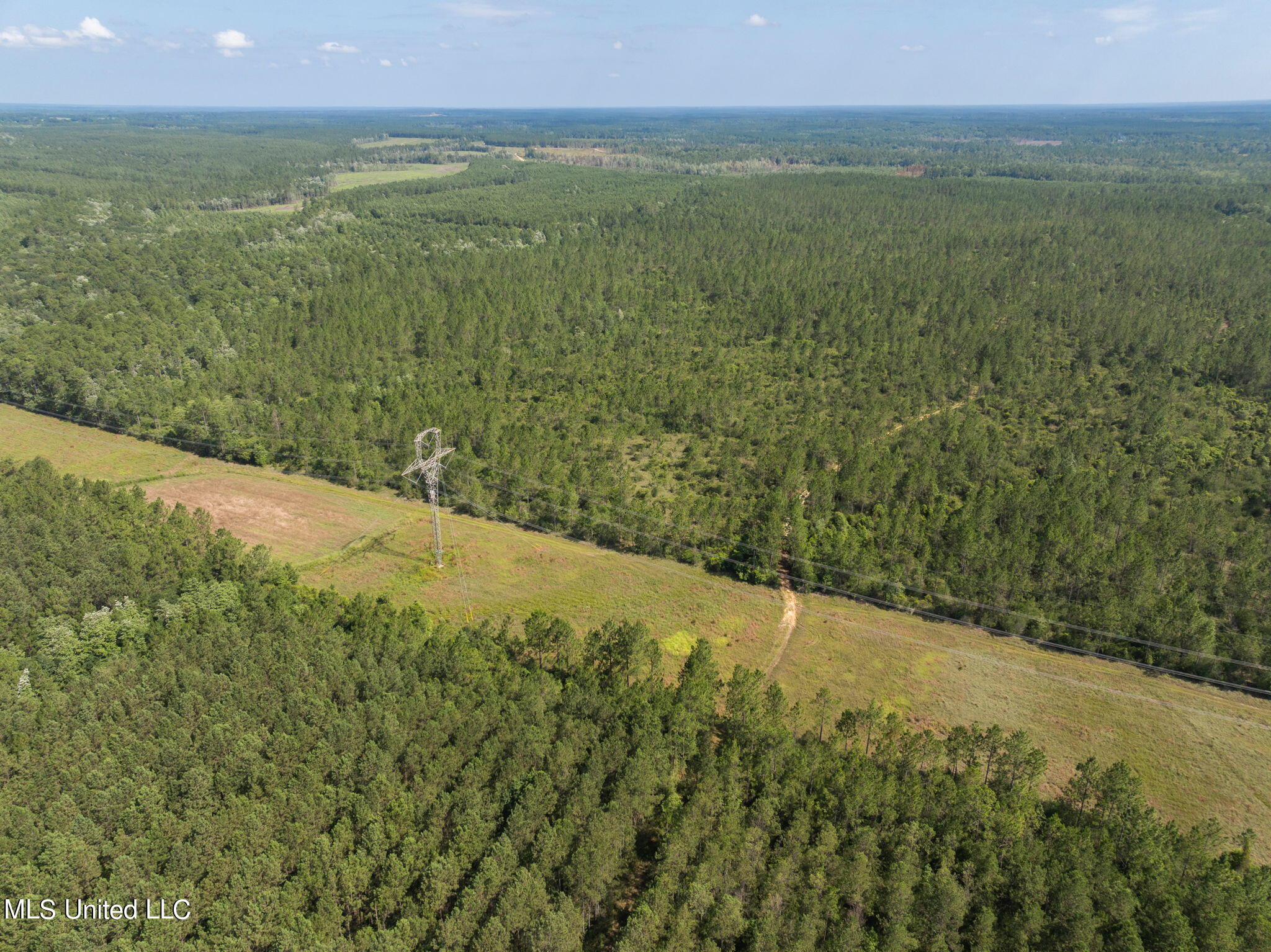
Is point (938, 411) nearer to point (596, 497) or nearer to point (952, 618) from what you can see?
point (952, 618)

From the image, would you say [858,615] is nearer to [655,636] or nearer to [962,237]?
[655,636]

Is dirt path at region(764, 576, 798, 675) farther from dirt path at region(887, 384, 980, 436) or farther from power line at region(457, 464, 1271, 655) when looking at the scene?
dirt path at region(887, 384, 980, 436)

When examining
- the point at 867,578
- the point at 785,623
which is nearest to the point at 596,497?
the point at 785,623

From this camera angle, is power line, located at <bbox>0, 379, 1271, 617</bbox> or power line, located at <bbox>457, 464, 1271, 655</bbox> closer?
power line, located at <bbox>457, 464, 1271, 655</bbox>

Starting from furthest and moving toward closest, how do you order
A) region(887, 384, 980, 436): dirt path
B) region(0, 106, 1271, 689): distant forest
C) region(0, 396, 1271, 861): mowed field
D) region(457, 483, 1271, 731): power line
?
1. region(887, 384, 980, 436): dirt path
2. region(0, 106, 1271, 689): distant forest
3. region(457, 483, 1271, 731): power line
4. region(0, 396, 1271, 861): mowed field

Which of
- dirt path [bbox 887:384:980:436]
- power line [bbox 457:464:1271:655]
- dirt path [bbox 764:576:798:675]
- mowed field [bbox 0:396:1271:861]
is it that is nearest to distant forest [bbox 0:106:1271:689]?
power line [bbox 457:464:1271:655]

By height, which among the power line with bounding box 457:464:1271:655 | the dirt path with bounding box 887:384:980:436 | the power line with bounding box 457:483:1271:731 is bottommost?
the power line with bounding box 457:483:1271:731

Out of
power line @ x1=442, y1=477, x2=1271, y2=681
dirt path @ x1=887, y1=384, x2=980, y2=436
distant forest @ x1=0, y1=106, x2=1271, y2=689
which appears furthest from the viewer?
dirt path @ x1=887, y1=384, x2=980, y2=436
